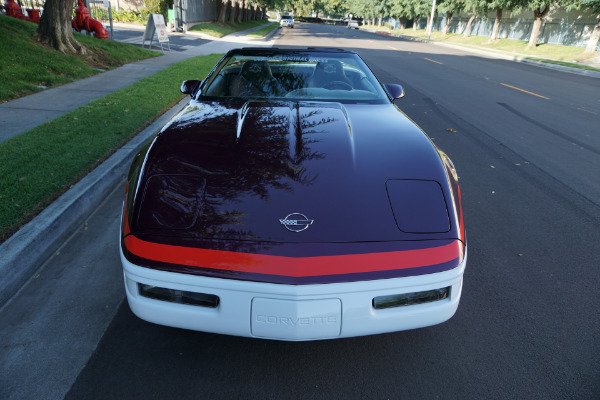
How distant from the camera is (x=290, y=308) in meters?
1.80

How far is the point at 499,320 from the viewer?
259 cm

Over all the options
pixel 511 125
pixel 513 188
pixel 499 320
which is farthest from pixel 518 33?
pixel 499 320

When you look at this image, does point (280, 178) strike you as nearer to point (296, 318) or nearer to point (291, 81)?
point (296, 318)

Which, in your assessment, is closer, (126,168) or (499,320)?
(499,320)

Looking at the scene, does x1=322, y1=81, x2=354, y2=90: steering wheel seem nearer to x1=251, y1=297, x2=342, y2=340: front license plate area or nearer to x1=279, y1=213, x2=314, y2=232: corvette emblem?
x1=279, y1=213, x2=314, y2=232: corvette emblem

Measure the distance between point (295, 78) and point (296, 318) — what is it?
8.15 feet

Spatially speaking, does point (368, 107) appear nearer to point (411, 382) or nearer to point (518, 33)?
point (411, 382)

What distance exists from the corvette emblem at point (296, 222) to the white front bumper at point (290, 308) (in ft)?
0.94

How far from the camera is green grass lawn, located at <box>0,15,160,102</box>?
7746 millimetres

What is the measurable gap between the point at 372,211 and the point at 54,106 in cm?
659

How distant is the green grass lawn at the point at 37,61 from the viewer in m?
7.75

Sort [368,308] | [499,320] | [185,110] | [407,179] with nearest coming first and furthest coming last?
[368,308] → [407,179] → [499,320] → [185,110]

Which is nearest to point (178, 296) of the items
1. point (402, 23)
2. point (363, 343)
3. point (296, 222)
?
point (296, 222)

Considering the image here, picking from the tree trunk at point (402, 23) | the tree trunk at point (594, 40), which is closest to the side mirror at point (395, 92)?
the tree trunk at point (594, 40)
